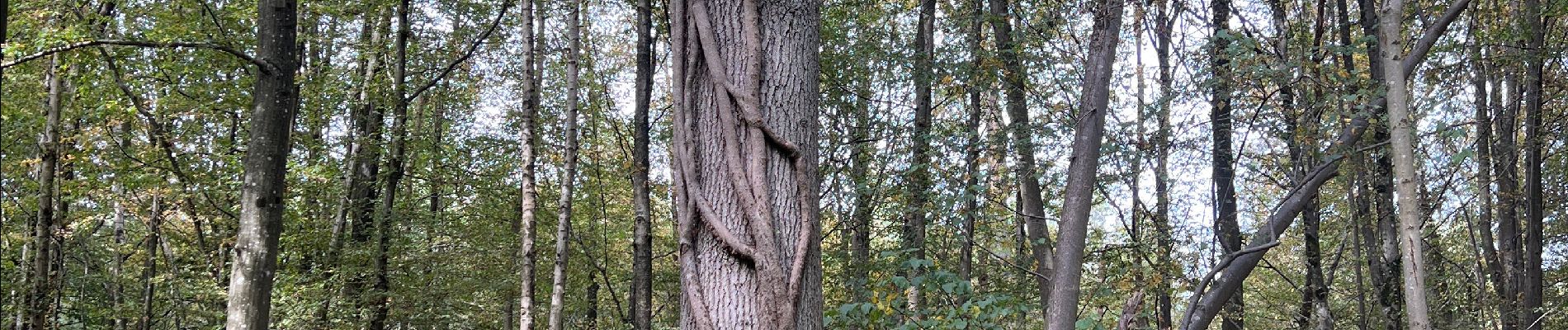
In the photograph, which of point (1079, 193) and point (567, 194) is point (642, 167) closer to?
point (567, 194)

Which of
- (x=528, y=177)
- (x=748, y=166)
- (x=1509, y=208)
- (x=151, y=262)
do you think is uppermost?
(x=528, y=177)

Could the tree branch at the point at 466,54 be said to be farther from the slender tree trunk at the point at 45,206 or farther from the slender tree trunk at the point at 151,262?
the slender tree trunk at the point at 45,206

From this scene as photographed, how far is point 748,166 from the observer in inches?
98.5

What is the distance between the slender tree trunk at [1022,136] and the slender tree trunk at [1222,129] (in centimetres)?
134

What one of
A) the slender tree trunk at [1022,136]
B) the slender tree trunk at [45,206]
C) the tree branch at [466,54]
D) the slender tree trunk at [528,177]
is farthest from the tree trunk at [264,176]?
the tree branch at [466,54]

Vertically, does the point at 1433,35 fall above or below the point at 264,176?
above

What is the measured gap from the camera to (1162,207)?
846cm

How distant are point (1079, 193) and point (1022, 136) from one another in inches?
87.0

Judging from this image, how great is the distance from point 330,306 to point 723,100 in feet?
33.3

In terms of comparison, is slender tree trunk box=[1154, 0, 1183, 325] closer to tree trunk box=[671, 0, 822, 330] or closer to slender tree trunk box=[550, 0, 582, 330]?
tree trunk box=[671, 0, 822, 330]

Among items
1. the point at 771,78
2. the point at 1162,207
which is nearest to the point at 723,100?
the point at 771,78

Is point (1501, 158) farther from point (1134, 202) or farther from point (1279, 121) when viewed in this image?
point (1134, 202)

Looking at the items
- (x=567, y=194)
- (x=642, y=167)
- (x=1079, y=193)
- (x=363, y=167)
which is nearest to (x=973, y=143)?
(x=1079, y=193)

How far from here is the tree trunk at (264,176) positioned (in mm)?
5066
